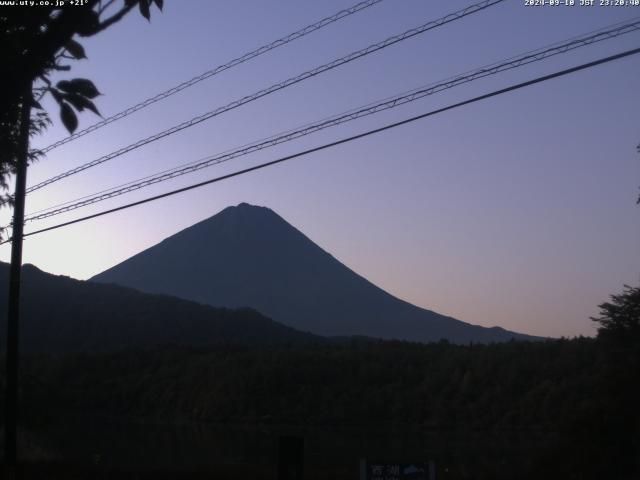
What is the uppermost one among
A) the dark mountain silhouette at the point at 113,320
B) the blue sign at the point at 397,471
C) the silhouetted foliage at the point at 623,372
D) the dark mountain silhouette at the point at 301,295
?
the dark mountain silhouette at the point at 301,295

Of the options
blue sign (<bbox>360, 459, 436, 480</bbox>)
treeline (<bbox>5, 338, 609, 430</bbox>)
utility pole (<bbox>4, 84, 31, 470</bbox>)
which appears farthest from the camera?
treeline (<bbox>5, 338, 609, 430</bbox>)

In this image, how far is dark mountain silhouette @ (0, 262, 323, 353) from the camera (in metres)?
95.9

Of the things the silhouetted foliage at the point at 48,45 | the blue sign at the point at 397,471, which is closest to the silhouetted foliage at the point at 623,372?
the blue sign at the point at 397,471

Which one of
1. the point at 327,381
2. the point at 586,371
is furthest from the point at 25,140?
the point at 327,381

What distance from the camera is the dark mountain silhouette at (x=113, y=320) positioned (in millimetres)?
95938

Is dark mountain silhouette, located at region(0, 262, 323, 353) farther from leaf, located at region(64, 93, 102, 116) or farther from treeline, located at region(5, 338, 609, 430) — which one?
leaf, located at region(64, 93, 102, 116)

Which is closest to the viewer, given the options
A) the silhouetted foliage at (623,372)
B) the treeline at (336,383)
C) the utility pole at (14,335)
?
the utility pole at (14,335)

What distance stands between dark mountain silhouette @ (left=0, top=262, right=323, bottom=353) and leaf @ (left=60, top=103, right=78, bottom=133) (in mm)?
83623

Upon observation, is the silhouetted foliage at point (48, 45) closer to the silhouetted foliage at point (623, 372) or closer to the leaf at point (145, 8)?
the leaf at point (145, 8)

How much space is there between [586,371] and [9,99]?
46.4 metres

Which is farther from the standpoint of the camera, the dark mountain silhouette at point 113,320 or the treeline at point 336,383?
the dark mountain silhouette at point 113,320

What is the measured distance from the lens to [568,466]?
24.7 meters

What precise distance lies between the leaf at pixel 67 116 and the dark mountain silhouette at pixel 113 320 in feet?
274

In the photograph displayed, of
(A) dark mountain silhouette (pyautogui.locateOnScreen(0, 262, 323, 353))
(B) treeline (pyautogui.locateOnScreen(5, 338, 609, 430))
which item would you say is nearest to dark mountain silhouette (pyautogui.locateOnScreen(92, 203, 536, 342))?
(A) dark mountain silhouette (pyautogui.locateOnScreen(0, 262, 323, 353))
